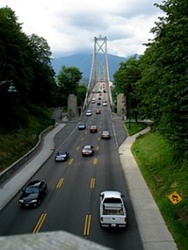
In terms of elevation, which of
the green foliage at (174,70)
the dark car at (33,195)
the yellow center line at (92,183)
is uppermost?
the green foliage at (174,70)

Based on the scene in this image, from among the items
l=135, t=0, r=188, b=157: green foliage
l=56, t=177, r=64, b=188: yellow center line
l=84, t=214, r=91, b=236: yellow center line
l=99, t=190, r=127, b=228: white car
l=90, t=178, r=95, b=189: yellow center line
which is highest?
l=135, t=0, r=188, b=157: green foliage

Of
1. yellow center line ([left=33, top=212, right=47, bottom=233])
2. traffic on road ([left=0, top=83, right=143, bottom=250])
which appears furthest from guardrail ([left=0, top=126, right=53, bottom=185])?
yellow center line ([left=33, top=212, right=47, bottom=233])

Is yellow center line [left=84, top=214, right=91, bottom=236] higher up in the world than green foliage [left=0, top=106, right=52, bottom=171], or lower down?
lower down

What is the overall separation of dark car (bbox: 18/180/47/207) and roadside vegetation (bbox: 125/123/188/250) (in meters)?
8.12

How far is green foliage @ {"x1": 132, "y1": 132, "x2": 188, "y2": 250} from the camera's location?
19109 millimetres

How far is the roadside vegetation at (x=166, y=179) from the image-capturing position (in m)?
19.0

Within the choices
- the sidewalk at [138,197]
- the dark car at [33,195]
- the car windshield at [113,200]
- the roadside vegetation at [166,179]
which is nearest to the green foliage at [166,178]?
the roadside vegetation at [166,179]

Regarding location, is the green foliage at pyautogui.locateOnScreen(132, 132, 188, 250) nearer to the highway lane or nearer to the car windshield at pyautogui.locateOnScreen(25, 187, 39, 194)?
the highway lane

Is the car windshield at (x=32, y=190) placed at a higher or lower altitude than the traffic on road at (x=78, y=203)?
higher

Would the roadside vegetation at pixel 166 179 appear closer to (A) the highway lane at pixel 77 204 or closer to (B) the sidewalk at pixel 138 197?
(B) the sidewalk at pixel 138 197

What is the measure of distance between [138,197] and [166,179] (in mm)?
3439

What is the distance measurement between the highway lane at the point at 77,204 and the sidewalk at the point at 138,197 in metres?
0.49

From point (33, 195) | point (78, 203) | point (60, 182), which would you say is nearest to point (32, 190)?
point (33, 195)

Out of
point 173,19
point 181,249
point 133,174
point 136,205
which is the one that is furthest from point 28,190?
point 173,19
